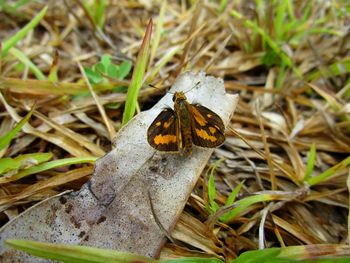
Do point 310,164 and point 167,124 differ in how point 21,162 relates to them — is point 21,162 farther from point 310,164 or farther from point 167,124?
point 310,164

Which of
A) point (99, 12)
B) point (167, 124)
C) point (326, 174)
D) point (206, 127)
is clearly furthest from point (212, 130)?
point (99, 12)

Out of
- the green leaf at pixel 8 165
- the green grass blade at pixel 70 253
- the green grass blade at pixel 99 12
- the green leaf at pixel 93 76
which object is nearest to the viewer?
the green grass blade at pixel 70 253

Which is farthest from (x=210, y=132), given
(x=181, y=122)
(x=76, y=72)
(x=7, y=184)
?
(x=76, y=72)

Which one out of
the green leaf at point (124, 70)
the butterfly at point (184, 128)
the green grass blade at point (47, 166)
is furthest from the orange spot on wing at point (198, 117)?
the green leaf at point (124, 70)

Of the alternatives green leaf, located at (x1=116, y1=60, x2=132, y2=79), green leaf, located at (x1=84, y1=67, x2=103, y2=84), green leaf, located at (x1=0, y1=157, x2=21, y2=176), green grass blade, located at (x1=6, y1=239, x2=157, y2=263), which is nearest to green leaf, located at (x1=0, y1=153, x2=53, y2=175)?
green leaf, located at (x1=0, y1=157, x2=21, y2=176)

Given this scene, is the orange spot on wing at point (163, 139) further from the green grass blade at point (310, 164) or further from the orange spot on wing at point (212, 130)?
the green grass blade at point (310, 164)

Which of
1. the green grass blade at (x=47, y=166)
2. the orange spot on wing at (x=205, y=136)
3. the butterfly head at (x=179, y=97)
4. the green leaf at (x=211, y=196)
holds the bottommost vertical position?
the green grass blade at (x=47, y=166)

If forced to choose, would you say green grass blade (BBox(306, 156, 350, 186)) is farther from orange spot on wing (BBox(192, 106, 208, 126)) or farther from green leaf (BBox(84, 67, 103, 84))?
green leaf (BBox(84, 67, 103, 84))
